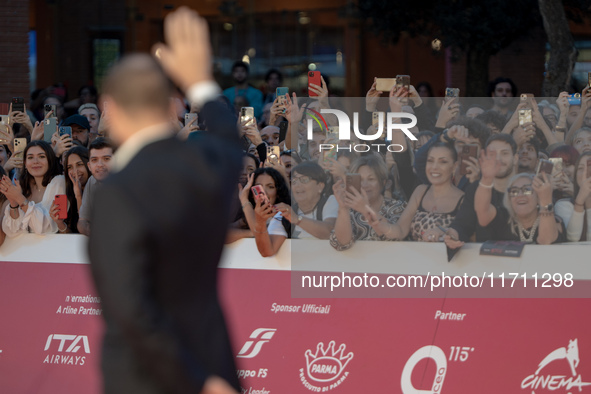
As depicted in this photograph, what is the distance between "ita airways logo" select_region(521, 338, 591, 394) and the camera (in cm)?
518

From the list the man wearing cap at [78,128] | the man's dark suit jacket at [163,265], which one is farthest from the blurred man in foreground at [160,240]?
the man wearing cap at [78,128]

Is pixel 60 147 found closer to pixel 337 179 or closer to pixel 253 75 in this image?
pixel 337 179

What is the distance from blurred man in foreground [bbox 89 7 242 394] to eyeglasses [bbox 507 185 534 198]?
3.18 metres

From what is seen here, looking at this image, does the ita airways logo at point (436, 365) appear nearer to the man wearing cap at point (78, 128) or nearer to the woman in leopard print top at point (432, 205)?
the woman in leopard print top at point (432, 205)

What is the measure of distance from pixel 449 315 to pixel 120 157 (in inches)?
123

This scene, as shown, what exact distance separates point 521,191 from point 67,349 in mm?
3173

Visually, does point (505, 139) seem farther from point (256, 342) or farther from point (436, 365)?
point (256, 342)

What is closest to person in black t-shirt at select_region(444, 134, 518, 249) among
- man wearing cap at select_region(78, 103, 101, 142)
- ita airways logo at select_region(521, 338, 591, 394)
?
ita airways logo at select_region(521, 338, 591, 394)

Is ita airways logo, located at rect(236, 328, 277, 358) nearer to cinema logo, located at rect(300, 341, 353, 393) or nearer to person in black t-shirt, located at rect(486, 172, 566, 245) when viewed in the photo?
cinema logo, located at rect(300, 341, 353, 393)

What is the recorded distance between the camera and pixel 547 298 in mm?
5332

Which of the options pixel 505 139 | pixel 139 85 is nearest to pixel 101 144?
pixel 505 139

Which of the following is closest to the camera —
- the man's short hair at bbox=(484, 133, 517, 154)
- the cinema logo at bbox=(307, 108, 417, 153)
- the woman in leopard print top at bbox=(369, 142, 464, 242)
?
the woman in leopard print top at bbox=(369, 142, 464, 242)

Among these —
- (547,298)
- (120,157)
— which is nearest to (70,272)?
(547,298)

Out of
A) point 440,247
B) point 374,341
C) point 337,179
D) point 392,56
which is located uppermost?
point 392,56
